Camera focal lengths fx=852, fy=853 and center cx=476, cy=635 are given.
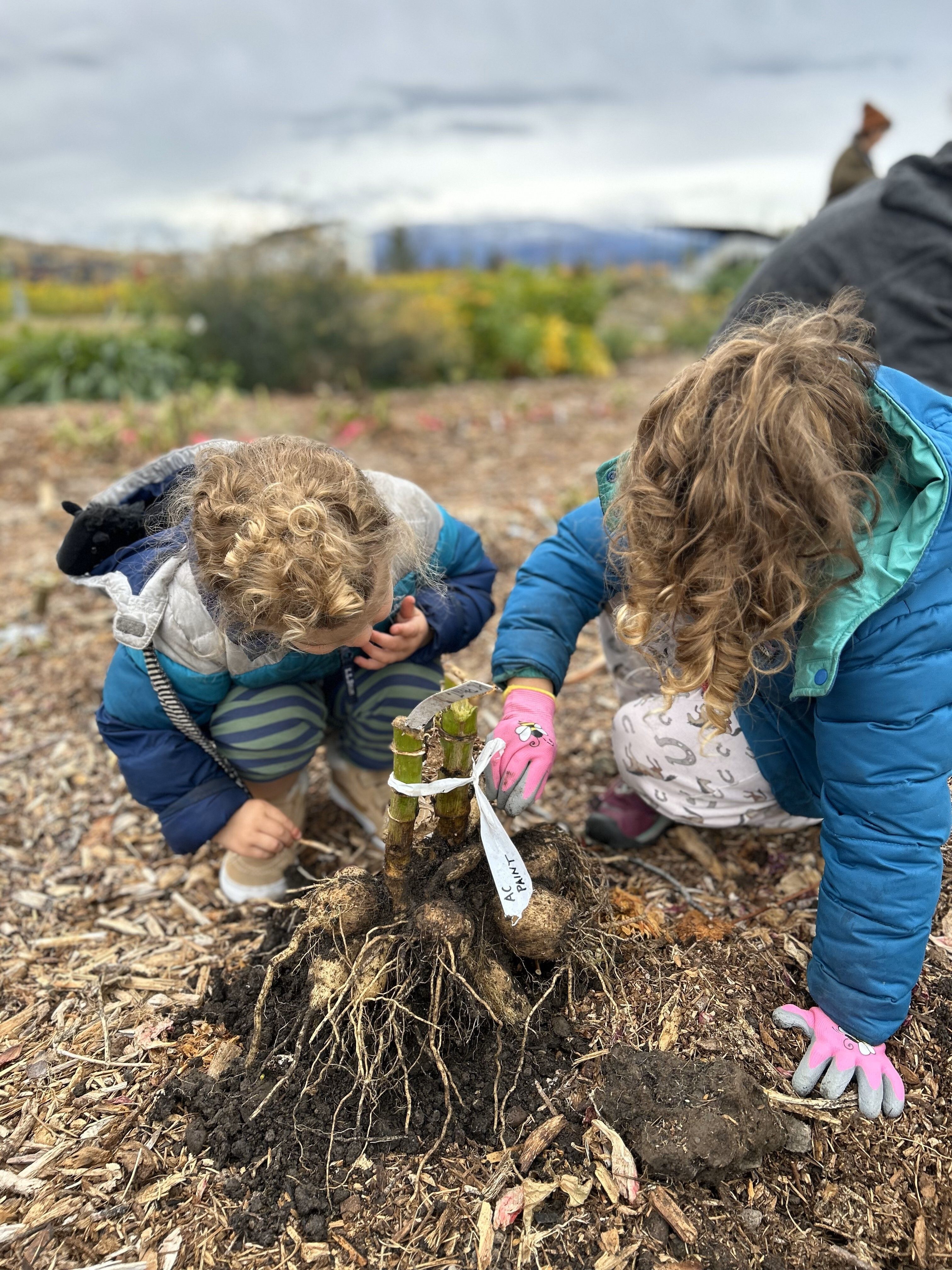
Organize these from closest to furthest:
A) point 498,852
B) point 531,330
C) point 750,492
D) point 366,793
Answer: point 750,492 < point 498,852 < point 366,793 < point 531,330

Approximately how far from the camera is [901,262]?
2.61m

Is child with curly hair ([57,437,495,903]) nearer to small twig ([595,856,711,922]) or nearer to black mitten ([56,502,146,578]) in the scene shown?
black mitten ([56,502,146,578])

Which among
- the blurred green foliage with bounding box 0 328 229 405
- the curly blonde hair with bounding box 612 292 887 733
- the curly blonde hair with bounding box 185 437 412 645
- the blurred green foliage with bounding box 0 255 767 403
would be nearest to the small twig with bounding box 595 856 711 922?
the curly blonde hair with bounding box 612 292 887 733

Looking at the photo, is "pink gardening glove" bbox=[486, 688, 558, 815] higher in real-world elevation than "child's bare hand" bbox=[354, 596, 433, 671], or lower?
lower

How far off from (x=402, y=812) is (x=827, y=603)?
78 centimetres

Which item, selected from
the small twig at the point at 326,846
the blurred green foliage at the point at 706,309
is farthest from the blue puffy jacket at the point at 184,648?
the blurred green foliage at the point at 706,309

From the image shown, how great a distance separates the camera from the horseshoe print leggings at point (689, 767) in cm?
185

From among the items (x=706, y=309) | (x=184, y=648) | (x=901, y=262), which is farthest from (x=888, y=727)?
(x=706, y=309)

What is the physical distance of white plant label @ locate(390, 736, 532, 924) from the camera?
1.44m

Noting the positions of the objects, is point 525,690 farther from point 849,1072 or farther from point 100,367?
point 100,367

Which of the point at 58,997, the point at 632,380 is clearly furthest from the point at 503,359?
the point at 58,997

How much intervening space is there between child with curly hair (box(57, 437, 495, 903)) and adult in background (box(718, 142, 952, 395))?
54.4 inches

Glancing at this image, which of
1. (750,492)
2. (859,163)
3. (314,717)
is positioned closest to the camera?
(750,492)

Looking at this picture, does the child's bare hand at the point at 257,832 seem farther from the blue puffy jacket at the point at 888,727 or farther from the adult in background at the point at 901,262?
the adult in background at the point at 901,262
